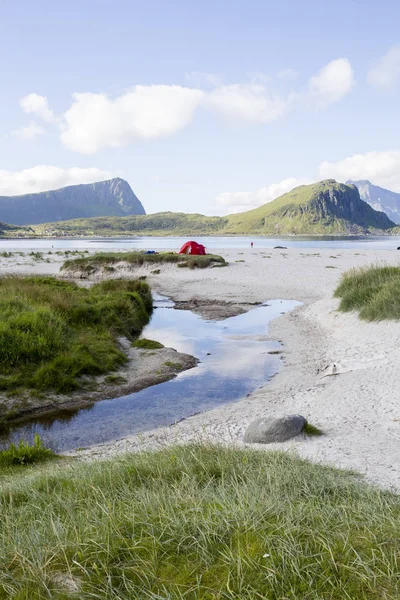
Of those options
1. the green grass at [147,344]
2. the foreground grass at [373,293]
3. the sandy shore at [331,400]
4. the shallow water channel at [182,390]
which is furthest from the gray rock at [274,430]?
the foreground grass at [373,293]

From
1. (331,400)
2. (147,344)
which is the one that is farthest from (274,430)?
(147,344)

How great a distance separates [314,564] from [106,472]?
3.11 m

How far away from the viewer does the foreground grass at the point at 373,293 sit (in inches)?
747

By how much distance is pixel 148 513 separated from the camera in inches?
149

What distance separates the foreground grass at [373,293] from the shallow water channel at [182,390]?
4481mm

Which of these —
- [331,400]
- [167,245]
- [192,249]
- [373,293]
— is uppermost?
[167,245]

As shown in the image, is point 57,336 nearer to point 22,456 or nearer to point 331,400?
point 22,456

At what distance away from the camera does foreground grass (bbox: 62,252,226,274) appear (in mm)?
47062

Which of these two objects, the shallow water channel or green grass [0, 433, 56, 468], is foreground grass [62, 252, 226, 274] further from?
green grass [0, 433, 56, 468]

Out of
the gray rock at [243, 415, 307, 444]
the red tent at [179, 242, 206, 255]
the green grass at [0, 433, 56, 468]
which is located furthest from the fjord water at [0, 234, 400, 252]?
the gray rock at [243, 415, 307, 444]

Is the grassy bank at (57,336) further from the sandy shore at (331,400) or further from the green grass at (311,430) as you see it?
the green grass at (311,430)

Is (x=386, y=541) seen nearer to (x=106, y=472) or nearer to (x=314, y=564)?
(x=314, y=564)

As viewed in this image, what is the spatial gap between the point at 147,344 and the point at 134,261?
3211 cm

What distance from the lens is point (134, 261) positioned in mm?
49688
